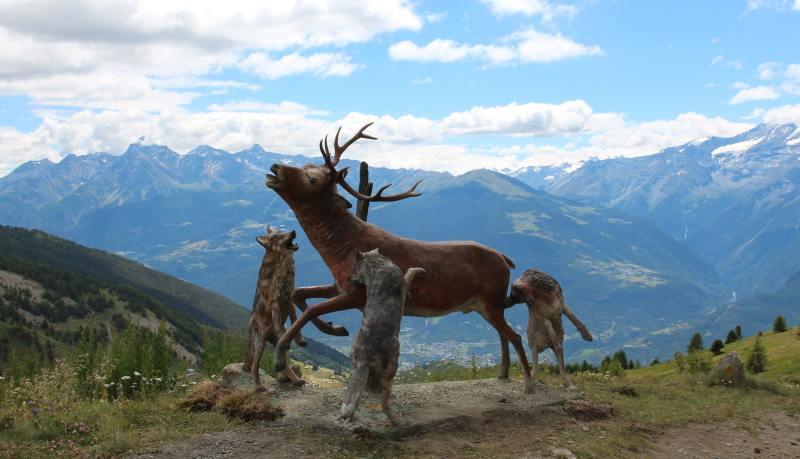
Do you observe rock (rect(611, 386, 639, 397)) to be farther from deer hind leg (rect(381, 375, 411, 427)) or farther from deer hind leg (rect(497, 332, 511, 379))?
deer hind leg (rect(381, 375, 411, 427))

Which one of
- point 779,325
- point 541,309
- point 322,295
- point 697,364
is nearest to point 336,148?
point 322,295

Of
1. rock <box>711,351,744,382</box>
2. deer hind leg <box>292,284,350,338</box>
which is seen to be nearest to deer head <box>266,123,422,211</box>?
deer hind leg <box>292,284,350,338</box>

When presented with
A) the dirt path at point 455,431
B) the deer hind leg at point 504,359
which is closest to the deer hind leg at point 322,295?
the dirt path at point 455,431

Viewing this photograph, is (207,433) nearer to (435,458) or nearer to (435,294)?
(435,458)

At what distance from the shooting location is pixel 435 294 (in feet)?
29.4

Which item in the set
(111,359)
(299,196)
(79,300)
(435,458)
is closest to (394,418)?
(435,458)

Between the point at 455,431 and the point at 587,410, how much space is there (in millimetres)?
2690

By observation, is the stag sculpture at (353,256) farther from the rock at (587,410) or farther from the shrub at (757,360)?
the shrub at (757,360)

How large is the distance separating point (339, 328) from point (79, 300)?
108m

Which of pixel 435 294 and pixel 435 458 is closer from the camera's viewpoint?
pixel 435 458

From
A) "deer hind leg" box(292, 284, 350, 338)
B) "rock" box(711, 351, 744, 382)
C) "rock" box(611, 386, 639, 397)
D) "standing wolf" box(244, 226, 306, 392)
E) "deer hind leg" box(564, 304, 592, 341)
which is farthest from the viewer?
"rock" box(711, 351, 744, 382)

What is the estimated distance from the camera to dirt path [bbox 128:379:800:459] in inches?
269

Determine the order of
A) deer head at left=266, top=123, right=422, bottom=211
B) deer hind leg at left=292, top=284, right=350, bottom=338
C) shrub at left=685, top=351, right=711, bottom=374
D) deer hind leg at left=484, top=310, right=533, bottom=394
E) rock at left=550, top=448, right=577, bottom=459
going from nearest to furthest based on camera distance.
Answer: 1. rock at left=550, top=448, right=577, bottom=459
2. deer head at left=266, top=123, right=422, bottom=211
3. deer hind leg at left=292, top=284, right=350, bottom=338
4. deer hind leg at left=484, top=310, right=533, bottom=394
5. shrub at left=685, top=351, right=711, bottom=374

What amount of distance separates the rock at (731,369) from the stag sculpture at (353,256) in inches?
252
